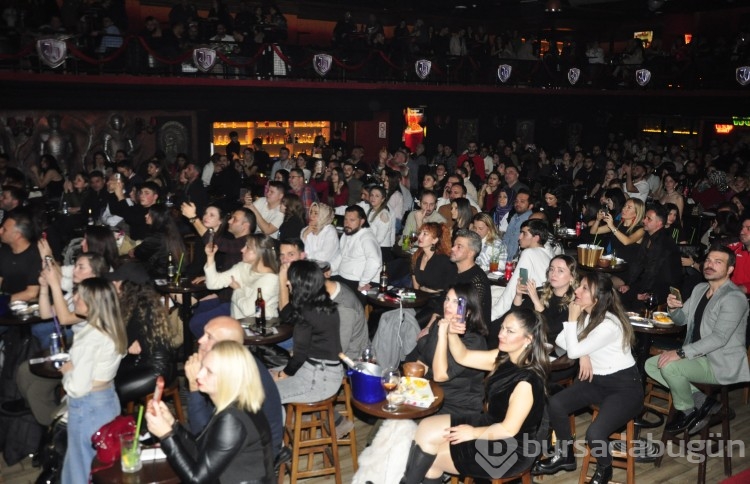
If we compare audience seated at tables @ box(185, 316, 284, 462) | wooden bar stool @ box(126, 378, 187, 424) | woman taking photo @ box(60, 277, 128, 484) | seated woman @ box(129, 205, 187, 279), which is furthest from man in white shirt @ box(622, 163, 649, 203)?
woman taking photo @ box(60, 277, 128, 484)

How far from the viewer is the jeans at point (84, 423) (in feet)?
12.1

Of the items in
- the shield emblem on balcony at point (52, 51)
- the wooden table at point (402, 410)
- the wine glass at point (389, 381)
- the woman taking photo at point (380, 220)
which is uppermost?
the shield emblem on balcony at point (52, 51)

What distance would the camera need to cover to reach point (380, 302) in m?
5.82

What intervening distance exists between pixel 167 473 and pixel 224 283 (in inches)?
99.7

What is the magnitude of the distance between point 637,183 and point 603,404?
7304 mm

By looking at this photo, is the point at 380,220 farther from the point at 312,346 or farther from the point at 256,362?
the point at 256,362

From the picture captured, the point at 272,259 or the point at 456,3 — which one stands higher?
the point at 456,3

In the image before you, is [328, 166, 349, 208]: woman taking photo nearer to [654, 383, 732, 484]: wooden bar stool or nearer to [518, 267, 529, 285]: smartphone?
[518, 267, 529, 285]: smartphone

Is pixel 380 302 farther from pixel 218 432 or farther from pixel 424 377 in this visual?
pixel 218 432

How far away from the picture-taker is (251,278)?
549cm

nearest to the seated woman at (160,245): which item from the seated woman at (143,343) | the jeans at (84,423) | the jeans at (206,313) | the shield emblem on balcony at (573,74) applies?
the jeans at (206,313)

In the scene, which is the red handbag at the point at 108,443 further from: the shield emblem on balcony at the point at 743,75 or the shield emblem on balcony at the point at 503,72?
the shield emblem on balcony at the point at 743,75

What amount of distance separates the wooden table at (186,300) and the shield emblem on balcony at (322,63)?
9096 millimetres

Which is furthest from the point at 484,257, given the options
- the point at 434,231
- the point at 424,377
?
the point at 424,377
